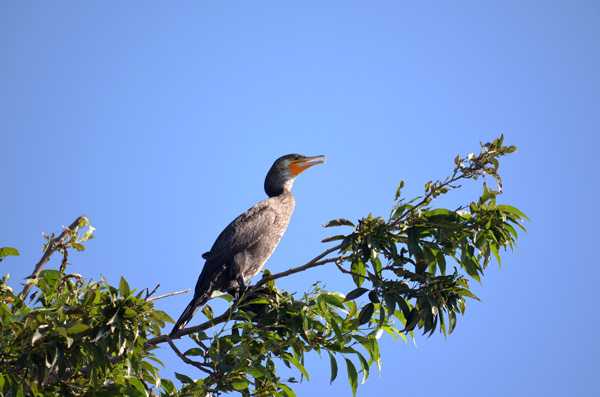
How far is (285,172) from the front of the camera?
30.3 ft

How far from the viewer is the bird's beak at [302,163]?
9258mm

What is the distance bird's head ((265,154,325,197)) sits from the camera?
9125 mm

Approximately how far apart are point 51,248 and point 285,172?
4.86m

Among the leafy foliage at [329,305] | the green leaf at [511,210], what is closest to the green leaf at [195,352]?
the leafy foliage at [329,305]

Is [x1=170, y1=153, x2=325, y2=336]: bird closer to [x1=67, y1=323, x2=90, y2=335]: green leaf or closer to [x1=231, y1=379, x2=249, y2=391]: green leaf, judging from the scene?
[x1=231, y1=379, x2=249, y2=391]: green leaf

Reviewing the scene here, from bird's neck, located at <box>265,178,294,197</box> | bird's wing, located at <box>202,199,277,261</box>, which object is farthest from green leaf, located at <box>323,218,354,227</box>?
bird's neck, located at <box>265,178,294,197</box>

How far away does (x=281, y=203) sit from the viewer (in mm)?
8492

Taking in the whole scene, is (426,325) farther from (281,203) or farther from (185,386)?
(281,203)

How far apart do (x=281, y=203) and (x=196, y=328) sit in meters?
3.36

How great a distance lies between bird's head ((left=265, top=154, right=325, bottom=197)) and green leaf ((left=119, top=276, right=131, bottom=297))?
495 centimetres

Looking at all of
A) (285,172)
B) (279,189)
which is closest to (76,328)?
(279,189)

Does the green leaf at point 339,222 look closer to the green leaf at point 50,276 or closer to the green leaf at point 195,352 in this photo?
the green leaf at point 195,352

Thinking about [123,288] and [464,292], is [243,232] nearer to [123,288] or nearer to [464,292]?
[464,292]

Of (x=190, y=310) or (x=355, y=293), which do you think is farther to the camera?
(x=190, y=310)
